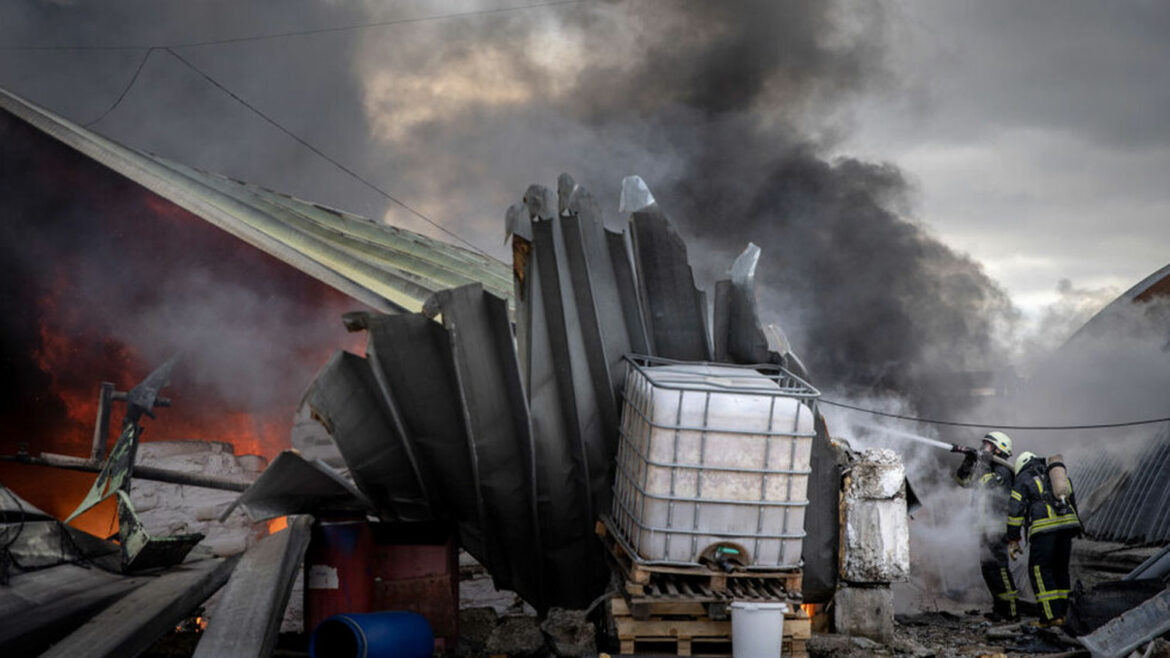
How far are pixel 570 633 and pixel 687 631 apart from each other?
40.9 inches

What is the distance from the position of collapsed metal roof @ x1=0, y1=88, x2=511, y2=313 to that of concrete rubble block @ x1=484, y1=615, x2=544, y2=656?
352cm

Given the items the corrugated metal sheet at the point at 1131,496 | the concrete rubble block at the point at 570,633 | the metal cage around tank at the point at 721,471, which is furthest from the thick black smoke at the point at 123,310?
the corrugated metal sheet at the point at 1131,496

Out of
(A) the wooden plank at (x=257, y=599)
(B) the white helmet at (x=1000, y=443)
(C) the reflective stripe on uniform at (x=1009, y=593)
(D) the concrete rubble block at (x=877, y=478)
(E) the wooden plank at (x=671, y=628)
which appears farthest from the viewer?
(B) the white helmet at (x=1000, y=443)

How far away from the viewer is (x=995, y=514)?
30.5 feet

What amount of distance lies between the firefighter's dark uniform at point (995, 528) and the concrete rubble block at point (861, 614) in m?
3.14

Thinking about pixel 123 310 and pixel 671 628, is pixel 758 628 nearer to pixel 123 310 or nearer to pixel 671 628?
pixel 671 628

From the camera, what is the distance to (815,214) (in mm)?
31031

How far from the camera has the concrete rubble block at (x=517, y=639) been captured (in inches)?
247

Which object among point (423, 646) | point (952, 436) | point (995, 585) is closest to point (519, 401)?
point (423, 646)

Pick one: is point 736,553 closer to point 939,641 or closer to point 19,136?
point 939,641

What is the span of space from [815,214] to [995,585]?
2330cm

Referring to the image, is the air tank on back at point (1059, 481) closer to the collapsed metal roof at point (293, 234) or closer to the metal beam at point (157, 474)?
the collapsed metal roof at point (293, 234)

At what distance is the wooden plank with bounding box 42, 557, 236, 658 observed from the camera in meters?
5.16

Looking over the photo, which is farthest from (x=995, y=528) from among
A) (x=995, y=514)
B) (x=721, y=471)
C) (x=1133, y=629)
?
(x=721, y=471)
